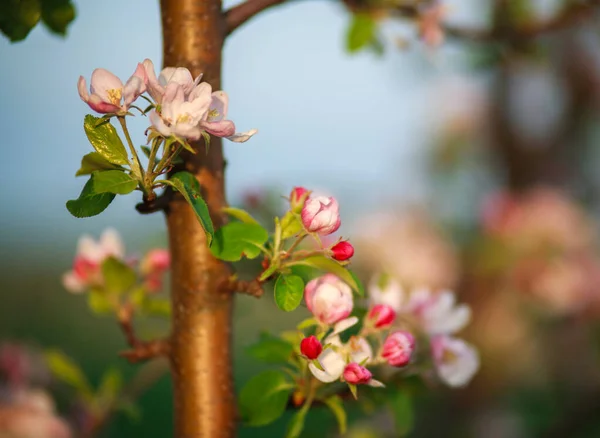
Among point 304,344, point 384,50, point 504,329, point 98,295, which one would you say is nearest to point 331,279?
point 304,344

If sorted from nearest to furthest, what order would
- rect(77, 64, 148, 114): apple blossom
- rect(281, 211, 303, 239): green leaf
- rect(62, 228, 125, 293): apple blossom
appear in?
rect(77, 64, 148, 114): apple blossom
rect(281, 211, 303, 239): green leaf
rect(62, 228, 125, 293): apple blossom

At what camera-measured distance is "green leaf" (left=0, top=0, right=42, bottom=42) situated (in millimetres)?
578

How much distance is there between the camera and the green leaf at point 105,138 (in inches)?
19.5

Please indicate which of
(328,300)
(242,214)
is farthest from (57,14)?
(328,300)

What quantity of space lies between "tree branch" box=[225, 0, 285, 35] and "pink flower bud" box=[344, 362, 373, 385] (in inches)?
13.4

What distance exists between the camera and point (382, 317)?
613 millimetres

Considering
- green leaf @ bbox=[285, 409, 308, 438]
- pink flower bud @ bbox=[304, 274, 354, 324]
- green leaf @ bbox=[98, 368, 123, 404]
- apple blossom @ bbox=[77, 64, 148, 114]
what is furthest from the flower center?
green leaf @ bbox=[98, 368, 123, 404]

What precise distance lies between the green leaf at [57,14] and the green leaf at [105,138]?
7.5 inches

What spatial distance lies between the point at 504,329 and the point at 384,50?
1.72 m

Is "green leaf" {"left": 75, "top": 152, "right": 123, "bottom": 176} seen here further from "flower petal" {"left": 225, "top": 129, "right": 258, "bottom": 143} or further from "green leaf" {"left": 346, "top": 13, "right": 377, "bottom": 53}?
"green leaf" {"left": 346, "top": 13, "right": 377, "bottom": 53}

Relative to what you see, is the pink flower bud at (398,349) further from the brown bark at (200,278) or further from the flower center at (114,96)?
the flower center at (114,96)

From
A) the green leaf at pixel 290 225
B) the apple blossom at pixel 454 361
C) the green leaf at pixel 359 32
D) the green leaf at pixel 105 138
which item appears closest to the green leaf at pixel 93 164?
the green leaf at pixel 105 138

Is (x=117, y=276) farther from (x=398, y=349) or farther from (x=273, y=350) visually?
(x=398, y=349)

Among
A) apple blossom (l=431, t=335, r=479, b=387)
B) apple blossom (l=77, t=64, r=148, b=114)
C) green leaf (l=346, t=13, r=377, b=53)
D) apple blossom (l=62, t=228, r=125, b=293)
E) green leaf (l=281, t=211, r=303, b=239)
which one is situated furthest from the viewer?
green leaf (l=346, t=13, r=377, b=53)
